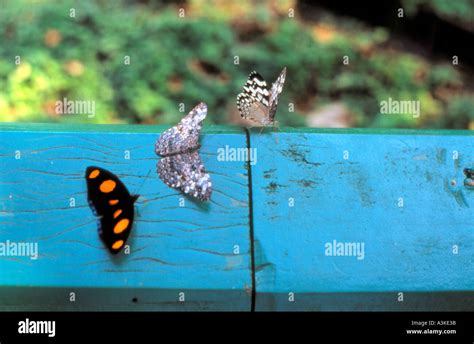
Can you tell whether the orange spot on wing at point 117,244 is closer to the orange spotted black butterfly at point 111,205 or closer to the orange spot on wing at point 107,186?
the orange spotted black butterfly at point 111,205

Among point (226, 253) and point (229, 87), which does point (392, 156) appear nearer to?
point (226, 253)

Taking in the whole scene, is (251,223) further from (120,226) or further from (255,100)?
(255,100)

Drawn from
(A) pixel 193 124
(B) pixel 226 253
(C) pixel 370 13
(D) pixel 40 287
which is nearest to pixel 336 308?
(B) pixel 226 253

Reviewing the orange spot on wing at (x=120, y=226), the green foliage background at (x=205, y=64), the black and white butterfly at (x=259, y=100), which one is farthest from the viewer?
the green foliage background at (x=205, y=64)

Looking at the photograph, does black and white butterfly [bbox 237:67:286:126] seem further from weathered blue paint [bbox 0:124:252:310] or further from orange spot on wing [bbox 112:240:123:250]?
orange spot on wing [bbox 112:240:123:250]

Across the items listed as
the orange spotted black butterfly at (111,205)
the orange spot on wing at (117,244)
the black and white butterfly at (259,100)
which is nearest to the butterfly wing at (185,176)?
the orange spotted black butterfly at (111,205)

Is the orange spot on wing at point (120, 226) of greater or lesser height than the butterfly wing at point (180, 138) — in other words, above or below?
below

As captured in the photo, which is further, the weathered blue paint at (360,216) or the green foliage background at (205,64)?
the green foliage background at (205,64)
